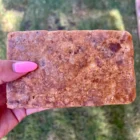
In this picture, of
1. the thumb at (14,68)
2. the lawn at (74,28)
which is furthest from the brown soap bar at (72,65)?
the lawn at (74,28)

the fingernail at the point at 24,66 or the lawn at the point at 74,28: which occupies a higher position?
the fingernail at the point at 24,66

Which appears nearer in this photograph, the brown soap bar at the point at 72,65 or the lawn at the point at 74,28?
the brown soap bar at the point at 72,65

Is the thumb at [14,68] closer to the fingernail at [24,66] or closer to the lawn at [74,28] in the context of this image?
the fingernail at [24,66]

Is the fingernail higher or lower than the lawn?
higher

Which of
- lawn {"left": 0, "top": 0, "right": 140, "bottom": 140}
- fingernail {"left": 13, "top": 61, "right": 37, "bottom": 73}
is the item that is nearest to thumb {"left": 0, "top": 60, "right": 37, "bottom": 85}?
fingernail {"left": 13, "top": 61, "right": 37, "bottom": 73}

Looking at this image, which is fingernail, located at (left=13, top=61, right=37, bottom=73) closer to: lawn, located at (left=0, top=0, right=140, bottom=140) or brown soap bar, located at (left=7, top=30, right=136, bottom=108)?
brown soap bar, located at (left=7, top=30, right=136, bottom=108)
